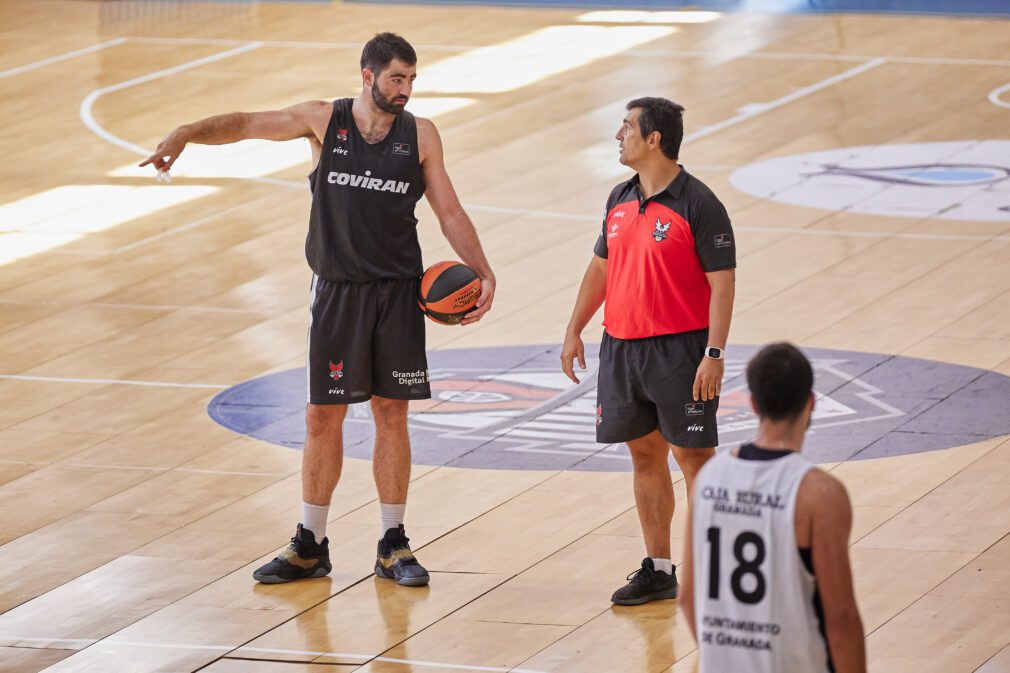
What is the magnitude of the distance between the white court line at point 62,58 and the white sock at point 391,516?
1371 cm

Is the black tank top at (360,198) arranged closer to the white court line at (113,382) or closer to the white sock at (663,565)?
the white sock at (663,565)

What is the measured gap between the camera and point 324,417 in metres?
6.94

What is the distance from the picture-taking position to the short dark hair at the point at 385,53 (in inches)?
261

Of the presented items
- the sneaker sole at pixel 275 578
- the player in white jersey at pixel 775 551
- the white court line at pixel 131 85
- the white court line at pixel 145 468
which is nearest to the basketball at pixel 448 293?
the sneaker sole at pixel 275 578

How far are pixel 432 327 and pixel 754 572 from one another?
7031 millimetres

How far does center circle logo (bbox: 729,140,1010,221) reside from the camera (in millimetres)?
13195

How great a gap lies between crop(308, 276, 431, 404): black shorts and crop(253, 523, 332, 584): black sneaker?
1.77 ft

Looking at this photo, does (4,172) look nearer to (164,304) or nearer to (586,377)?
(164,304)

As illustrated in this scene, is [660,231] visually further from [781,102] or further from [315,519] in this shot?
[781,102]

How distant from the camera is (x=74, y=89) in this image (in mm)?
18781

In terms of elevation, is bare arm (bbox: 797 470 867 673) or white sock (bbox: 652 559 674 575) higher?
bare arm (bbox: 797 470 867 673)

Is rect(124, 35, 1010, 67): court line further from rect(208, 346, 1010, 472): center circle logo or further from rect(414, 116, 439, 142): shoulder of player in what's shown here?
rect(414, 116, 439, 142): shoulder of player

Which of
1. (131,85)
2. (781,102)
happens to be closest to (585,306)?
(781,102)

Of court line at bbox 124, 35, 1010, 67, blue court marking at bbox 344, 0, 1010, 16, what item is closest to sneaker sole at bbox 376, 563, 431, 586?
court line at bbox 124, 35, 1010, 67
